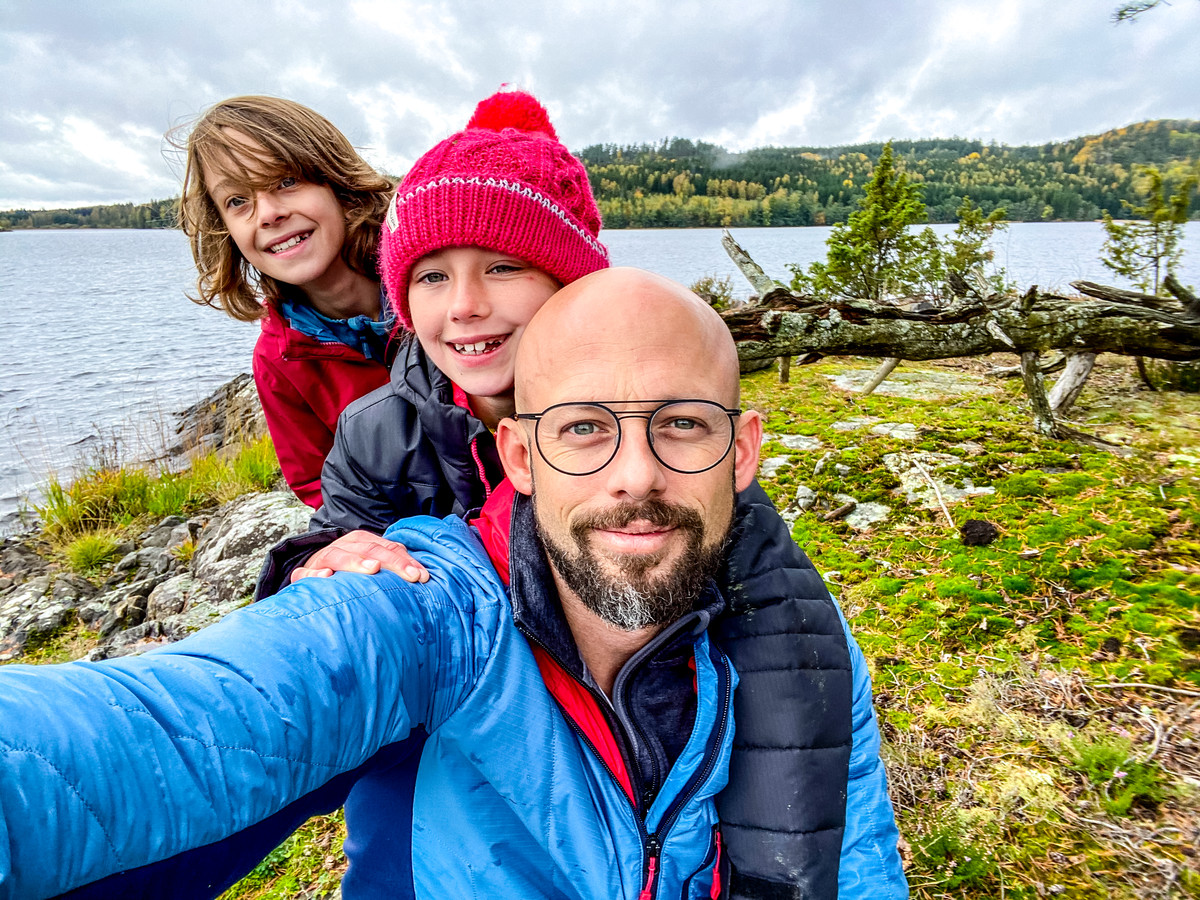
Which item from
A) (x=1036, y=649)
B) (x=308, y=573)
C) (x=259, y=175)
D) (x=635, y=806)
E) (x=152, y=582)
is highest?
(x=259, y=175)

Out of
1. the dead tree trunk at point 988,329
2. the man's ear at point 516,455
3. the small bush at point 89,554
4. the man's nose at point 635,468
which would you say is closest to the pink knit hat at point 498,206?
the man's ear at point 516,455

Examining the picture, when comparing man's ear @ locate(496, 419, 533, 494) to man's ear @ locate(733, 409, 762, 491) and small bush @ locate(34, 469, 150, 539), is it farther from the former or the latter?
small bush @ locate(34, 469, 150, 539)

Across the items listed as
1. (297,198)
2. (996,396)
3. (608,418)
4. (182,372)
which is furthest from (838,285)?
(182,372)

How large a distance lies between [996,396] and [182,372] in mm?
16250

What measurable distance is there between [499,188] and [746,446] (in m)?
1.16

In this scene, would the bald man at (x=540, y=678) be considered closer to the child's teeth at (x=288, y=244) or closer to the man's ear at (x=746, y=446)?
the man's ear at (x=746, y=446)

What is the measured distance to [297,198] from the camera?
3.07 meters

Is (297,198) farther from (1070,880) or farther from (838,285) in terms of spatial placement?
(838,285)

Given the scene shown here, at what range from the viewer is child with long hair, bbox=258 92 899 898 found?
1.70 metres

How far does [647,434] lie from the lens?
5.73 feet

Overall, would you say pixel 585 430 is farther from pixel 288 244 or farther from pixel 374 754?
pixel 288 244

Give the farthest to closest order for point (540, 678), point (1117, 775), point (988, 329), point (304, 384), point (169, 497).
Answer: point (169, 497)
point (988, 329)
point (304, 384)
point (1117, 775)
point (540, 678)

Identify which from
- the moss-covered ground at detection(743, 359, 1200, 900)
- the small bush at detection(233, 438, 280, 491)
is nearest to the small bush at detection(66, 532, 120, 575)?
the small bush at detection(233, 438, 280, 491)

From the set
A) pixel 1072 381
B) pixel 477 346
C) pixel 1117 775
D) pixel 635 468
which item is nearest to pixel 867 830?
pixel 1117 775
